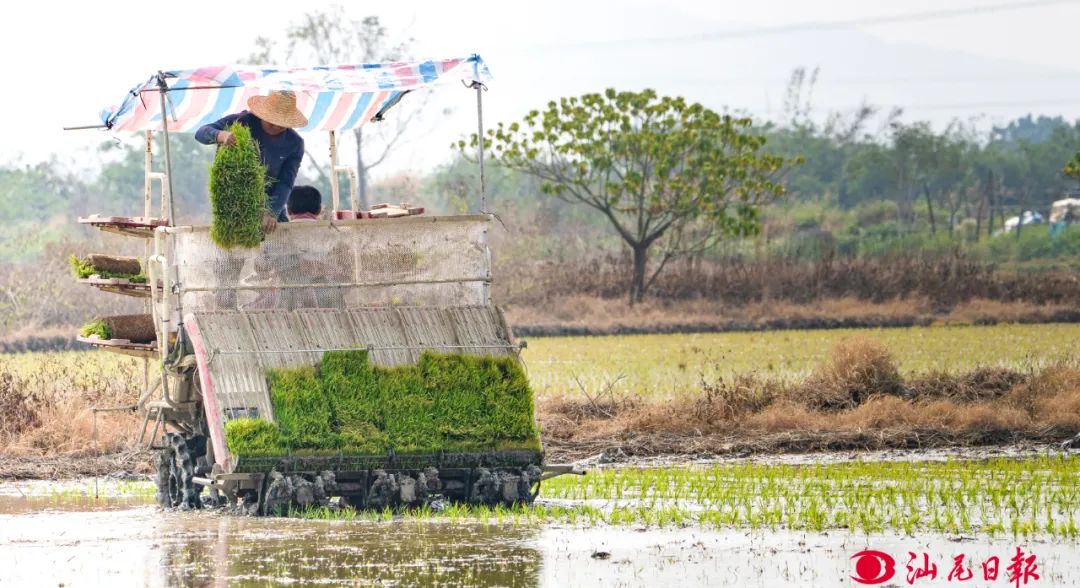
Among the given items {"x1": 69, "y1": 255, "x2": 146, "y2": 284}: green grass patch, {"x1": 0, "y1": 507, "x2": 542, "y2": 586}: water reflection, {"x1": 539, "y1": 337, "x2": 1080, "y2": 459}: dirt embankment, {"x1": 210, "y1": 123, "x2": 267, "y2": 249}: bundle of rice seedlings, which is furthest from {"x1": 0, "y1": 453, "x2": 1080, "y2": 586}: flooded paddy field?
{"x1": 539, "y1": 337, "x2": 1080, "y2": 459}: dirt embankment

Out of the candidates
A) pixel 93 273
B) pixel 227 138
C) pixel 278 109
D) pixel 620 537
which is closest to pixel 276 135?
pixel 278 109

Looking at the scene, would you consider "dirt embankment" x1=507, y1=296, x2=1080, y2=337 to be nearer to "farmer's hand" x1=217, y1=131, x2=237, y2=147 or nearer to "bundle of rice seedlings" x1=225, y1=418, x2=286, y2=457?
"farmer's hand" x1=217, y1=131, x2=237, y2=147

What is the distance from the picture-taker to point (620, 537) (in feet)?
35.7

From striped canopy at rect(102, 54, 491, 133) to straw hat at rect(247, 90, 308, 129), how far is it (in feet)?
0.63

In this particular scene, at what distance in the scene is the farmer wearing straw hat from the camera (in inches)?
523

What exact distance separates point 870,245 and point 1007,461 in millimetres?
36267

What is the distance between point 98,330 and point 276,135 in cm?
214

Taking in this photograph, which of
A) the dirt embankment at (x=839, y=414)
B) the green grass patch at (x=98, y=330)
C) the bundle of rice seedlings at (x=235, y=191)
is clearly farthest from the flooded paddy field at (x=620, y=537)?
the dirt embankment at (x=839, y=414)

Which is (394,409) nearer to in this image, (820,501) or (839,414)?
(820,501)

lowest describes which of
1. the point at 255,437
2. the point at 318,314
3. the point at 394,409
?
the point at 255,437

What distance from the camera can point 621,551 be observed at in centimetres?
1024

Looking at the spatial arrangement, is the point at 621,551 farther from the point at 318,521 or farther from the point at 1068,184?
the point at 1068,184

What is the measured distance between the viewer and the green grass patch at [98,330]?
13.4m

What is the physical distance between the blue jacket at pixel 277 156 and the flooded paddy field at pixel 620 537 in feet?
8.44
